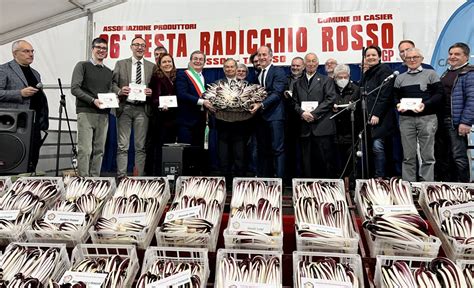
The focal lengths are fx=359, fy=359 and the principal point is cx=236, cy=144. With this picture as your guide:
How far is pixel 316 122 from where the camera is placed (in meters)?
3.51

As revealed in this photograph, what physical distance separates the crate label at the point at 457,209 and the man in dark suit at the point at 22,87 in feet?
10.6

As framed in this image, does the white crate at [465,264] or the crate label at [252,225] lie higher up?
the crate label at [252,225]

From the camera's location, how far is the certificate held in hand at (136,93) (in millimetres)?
3539

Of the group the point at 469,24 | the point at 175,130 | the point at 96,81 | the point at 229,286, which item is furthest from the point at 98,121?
the point at 469,24

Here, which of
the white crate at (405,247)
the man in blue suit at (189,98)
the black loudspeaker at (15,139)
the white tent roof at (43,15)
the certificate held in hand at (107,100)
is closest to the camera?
the white crate at (405,247)

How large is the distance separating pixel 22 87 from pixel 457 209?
368 centimetres

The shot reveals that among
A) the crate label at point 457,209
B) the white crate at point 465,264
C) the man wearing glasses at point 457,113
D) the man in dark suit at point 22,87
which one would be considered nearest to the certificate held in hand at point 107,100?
the man in dark suit at point 22,87

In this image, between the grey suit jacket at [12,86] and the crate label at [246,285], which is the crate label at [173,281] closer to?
the crate label at [246,285]

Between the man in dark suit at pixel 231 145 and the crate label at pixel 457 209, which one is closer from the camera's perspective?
the crate label at pixel 457 209

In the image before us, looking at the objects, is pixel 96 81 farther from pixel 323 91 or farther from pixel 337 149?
pixel 337 149

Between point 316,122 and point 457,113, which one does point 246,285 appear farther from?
point 457,113

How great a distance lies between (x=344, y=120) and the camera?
12.9 ft

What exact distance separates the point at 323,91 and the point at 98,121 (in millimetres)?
2302

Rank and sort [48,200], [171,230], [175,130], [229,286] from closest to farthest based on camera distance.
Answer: [229,286] < [171,230] < [48,200] < [175,130]
